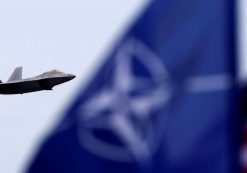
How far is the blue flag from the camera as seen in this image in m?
2.96

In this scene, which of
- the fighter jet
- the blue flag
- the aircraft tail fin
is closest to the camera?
the blue flag

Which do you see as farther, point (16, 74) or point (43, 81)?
point (16, 74)

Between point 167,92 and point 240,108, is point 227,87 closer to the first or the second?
point 240,108

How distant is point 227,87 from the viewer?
2805 mm

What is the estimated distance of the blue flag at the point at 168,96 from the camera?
117 inches

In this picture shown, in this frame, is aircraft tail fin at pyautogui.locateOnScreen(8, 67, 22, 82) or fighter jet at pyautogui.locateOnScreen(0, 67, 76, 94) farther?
aircraft tail fin at pyautogui.locateOnScreen(8, 67, 22, 82)

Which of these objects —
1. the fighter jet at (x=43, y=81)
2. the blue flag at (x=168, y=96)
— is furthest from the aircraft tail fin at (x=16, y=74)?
the blue flag at (x=168, y=96)

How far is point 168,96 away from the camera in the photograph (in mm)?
3064

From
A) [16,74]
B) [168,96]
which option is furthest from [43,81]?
[168,96]

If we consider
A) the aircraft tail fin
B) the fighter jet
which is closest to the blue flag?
the fighter jet

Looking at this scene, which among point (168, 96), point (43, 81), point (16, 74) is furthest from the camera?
point (16, 74)

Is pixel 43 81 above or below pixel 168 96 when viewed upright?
below

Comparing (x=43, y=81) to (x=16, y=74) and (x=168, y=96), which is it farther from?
(x=168, y=96)

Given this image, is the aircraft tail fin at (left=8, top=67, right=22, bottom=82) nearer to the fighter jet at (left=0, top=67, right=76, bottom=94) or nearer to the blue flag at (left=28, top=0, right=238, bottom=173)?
the fighter jet at (left=0, top=67, right=76, bottom=94)
